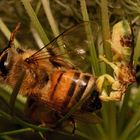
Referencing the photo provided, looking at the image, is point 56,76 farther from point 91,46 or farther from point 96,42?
point 96,42

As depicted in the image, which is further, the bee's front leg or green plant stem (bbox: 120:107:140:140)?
green plant stem (bbox: 120:107:140:140)

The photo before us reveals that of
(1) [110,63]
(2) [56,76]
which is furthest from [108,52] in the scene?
(2) [56,76]

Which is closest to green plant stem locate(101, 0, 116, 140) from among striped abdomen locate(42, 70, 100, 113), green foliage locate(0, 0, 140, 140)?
green foliage locate(0, 0, 140, 140)

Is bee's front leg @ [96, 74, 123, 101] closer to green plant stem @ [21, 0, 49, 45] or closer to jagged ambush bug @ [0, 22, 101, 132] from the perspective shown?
jagged ambush bug @ [0, 22, 101, 132]

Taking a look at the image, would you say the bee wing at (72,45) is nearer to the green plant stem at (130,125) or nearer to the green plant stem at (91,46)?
the green plant stem at (91,46)

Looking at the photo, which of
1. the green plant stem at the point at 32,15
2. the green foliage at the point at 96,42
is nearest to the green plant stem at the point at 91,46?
the green foliage at the point at 96,42

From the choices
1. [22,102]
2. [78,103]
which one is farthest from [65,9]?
[78,103]

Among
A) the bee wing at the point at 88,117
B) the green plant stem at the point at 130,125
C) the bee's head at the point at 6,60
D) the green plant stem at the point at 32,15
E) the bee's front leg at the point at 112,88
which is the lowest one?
the green plant stem at the point at 130,125

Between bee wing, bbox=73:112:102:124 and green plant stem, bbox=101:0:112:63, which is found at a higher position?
green plant stem, bbox=101:0:112:63
